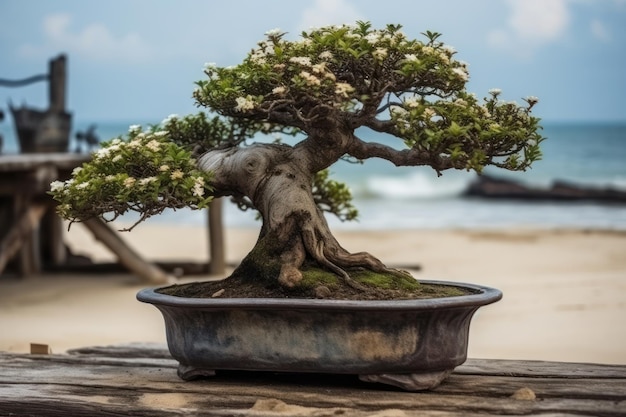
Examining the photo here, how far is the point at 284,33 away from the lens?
12.8ft

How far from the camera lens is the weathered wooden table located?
3.36m

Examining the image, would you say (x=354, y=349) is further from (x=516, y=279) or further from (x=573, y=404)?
(x=516, y=279)

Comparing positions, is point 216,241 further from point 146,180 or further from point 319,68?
point 319,68

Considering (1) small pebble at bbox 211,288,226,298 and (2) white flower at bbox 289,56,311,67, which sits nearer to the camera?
(2) white flower at bbox 289,56,311,67

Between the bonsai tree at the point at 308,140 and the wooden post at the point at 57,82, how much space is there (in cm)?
783

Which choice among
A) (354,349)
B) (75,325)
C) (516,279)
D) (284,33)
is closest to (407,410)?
(354,349)

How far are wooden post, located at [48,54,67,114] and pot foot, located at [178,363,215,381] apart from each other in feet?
27.0

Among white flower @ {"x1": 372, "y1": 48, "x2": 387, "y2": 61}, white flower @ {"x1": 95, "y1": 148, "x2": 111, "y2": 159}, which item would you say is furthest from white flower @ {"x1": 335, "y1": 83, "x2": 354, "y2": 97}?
white flower @ {"x1": 95, "y1": 148, "x2": 111, "y2": 159}

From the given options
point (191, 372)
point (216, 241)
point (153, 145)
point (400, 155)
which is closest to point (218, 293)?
point (191, 372)

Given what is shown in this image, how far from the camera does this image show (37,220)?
392 inches

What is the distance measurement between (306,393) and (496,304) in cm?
602

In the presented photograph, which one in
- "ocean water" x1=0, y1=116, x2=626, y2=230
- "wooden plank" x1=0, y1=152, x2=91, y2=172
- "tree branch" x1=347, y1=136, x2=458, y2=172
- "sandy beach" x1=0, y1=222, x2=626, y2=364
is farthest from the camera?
"ocean water" x1=0, y1=116, x2=626, y2=230

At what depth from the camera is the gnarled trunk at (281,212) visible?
384 cm

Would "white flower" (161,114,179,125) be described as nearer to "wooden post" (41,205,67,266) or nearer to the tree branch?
the tree branch
